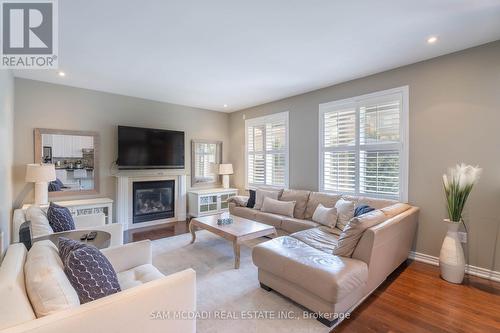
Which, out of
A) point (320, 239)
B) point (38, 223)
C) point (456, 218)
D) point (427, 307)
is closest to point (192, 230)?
point (38, 223)

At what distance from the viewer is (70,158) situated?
4230 millimetres

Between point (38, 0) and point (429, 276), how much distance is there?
4.90 metres

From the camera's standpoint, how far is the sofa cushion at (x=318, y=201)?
3826 mm

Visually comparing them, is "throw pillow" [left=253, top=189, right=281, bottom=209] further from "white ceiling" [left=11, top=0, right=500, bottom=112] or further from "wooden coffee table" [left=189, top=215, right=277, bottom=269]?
"white ceiling" [left=11, top=0, right=500, bottom=112]

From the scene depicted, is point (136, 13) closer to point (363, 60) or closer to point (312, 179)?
point (363, 60)

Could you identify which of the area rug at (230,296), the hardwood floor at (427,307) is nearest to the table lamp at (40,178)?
the area rug at (230,296)

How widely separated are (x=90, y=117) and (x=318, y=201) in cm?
449

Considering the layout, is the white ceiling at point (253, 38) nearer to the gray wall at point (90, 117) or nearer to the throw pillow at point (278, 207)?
the gray wall at point (90, 117)

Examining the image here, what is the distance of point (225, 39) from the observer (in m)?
2.68

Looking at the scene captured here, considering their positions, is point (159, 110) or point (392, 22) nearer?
point (392, 22)

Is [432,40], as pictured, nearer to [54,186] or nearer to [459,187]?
[459,187]

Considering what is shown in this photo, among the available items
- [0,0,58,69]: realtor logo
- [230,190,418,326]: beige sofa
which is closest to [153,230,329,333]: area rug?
[230,190,418,326]: beige sofa

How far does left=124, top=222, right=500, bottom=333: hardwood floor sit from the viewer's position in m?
1.96

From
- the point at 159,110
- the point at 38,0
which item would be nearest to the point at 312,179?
the point at 159,110
